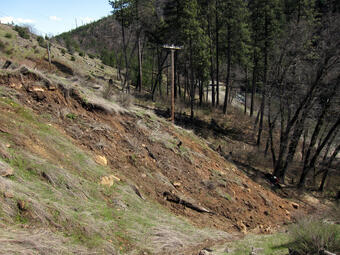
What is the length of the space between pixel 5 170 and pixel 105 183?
102 inches

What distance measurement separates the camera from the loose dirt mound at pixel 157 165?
8852 mm

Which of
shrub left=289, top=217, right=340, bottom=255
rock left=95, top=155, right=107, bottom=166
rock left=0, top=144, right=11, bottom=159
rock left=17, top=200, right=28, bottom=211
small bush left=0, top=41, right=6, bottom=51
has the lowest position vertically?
shrub left=289, top=217, right=340, bottom=255

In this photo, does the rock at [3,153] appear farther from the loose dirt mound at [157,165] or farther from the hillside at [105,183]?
the loose dirt mound at [157,165]

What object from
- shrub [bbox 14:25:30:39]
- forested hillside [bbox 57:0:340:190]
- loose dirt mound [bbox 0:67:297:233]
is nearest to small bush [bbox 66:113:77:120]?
loose dirt mound [bbox 0:67:297:233]

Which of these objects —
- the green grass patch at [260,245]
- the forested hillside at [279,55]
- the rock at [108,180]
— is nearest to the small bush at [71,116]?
the rock at [108,180]

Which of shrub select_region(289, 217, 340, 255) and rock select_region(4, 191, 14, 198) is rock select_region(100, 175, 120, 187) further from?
shrub select_region(289, 217, 340, 255)

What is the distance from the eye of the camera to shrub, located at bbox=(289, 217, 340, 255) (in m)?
5.92

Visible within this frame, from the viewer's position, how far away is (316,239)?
19.6 ft

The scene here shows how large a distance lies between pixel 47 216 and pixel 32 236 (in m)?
0.65

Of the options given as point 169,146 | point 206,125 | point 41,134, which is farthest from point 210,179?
point 206,125

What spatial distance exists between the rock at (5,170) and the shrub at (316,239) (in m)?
6.27

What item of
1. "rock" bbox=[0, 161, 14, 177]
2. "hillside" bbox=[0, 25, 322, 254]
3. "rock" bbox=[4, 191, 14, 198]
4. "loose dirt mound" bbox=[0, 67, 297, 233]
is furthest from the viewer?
"loose dirt mound" bbox=[0, 67, 297, 233]

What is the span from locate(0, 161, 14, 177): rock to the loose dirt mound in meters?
1.54

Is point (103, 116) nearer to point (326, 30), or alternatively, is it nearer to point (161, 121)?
point (161, 121)
